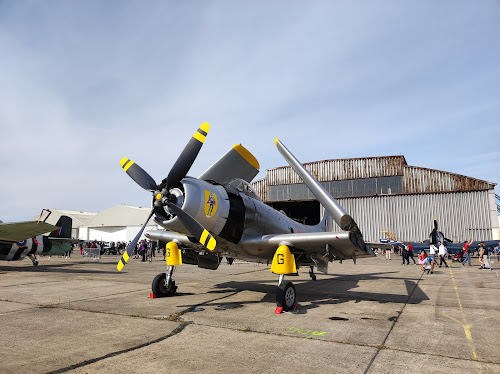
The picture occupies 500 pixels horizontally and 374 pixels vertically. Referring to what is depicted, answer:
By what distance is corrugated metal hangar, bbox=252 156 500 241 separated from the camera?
1522 inches

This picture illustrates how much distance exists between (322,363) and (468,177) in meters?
43.2

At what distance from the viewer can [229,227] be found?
838cm

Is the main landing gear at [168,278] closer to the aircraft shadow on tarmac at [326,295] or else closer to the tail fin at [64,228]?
the aircraft shadow on tarmac at [326,295]

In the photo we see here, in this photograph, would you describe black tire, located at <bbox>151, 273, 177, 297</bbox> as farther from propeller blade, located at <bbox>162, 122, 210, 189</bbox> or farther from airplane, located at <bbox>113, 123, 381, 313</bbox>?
propeller blade, located at <bbox>162, 122, 210, 189</bbox>

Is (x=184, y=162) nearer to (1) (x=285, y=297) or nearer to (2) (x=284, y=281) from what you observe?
(2) (x=284, y=281)

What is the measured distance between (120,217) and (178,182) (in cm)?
7661

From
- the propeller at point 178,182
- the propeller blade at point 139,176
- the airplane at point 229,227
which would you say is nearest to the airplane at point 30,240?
the airplane at point 229,227

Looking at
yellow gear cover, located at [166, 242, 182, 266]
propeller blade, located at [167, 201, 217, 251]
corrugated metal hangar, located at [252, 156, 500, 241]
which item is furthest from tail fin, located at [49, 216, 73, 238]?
corrugated metal hangar, located at [252, 156, 500, 241]

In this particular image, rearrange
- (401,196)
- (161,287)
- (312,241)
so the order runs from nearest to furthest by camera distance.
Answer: (312,241), (161,287), (401,196)

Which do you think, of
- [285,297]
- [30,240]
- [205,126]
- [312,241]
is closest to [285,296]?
[285,297]

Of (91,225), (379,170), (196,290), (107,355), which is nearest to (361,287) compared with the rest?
(196,290)

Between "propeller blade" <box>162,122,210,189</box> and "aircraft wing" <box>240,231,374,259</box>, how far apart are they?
103 inches

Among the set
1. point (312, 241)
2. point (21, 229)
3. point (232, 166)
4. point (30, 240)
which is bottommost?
point (30, 240)

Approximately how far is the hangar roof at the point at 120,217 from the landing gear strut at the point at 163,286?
6846 centimetres
